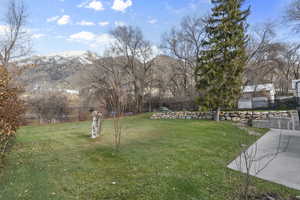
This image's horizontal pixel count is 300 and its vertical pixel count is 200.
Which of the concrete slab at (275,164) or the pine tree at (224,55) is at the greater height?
the pine tree at (224,55)

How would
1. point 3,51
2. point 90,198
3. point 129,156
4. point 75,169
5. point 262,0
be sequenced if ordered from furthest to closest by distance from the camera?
1. point 3,51
2. point 262,0
3. point 129,156
4. point 75,169
5. point 90,198

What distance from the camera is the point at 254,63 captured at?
18.1m

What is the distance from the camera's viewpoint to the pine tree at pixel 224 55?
941 centimetres

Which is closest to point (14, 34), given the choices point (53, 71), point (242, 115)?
point (53, 71)

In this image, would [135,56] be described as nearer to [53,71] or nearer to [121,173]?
[53,71]

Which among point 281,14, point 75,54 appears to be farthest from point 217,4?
point 75,54

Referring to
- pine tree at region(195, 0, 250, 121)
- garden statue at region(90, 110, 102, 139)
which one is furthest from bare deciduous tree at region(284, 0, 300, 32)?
garden statue at region(90, 110, 102, 139)

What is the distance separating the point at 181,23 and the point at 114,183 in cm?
2090

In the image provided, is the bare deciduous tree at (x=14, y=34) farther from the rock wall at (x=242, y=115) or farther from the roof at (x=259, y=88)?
the roof at (x=259, y=88)

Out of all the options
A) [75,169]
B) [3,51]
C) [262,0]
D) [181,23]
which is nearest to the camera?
[75,169]

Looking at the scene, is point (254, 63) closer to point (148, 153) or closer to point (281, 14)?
point (281, 14)

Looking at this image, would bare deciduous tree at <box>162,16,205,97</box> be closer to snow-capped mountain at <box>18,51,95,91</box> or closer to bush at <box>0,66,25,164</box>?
snow-capped mountain at <box>18,51,95,91</box>

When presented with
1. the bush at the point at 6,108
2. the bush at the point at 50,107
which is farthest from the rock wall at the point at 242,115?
the bush at the point at 50,107

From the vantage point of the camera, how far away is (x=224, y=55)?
9.59 meters
